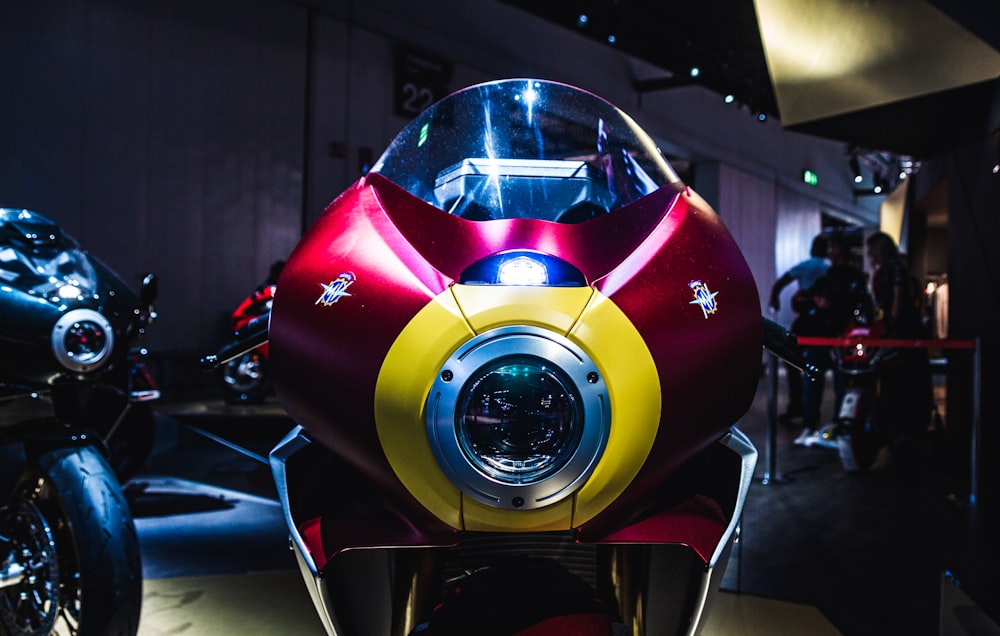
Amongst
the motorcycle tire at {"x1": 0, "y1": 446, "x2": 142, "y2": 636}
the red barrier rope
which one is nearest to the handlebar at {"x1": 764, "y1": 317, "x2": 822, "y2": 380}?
the motorcycle tire at {"x1": 0, "y1": 446, "x2": 142, "y2": 636}

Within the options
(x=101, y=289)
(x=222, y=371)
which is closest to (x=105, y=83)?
(x=222, y=371)

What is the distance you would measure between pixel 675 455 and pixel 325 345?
23.3 inches

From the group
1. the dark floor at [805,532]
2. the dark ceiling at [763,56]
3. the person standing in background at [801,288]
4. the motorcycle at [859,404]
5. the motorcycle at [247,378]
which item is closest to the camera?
the dark floor at [805,532]

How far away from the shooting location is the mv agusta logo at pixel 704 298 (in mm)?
1352

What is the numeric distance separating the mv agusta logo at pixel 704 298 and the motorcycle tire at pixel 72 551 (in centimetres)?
145

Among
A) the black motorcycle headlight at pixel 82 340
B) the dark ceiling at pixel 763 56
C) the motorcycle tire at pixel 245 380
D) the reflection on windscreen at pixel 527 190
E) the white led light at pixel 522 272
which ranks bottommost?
the motorcycle tire at pixel 245 380

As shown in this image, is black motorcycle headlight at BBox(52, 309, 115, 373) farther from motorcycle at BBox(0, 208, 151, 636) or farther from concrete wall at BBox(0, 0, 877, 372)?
concrete wall at BBox(0, 0, 877, 372)

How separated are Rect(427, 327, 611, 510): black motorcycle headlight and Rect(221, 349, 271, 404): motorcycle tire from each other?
6.30m

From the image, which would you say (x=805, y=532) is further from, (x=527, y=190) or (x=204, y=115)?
(x=204, y=115)

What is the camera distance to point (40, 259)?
7.92 feet

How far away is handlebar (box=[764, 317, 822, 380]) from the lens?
70.2 inches

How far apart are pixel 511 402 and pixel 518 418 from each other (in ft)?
0.08

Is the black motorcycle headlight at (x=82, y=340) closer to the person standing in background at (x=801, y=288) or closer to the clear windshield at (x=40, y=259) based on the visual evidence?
the clear windshield at (x=40, y=259)

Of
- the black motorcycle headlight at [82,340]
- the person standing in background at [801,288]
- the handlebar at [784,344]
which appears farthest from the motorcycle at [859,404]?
the black motorcycle headlight at [82,340]
